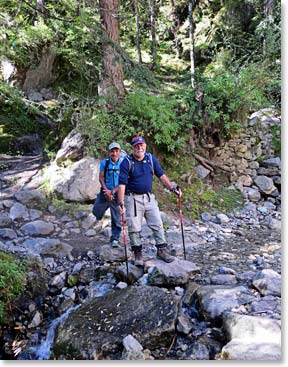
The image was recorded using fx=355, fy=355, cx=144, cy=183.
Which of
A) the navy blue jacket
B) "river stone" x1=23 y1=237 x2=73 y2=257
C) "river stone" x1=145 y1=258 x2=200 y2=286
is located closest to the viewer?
"river stone" x1=145 y1=258 x2=200 y2=286

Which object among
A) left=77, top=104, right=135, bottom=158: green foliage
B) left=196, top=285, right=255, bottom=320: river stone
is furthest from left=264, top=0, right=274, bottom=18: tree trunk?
left=196, top=285, right=255, bottom=320: river stone

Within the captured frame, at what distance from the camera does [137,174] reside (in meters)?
3.99

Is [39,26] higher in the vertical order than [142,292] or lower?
higher

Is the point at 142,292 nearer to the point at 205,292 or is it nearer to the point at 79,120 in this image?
the point at 205,292

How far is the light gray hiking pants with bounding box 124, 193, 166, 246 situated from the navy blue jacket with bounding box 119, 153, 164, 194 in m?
0.11

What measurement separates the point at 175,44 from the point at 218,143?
2.49m

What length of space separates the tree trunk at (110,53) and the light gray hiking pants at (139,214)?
2.72m

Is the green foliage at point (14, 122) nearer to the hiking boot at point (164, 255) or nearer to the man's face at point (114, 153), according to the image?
the man's face at point (114, 153)

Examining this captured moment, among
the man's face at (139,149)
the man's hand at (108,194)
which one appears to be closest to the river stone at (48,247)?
the man's hand at (108,194)

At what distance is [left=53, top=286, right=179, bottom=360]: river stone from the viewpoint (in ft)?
9.58

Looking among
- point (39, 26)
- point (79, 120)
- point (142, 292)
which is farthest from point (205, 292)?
point (39, 26)

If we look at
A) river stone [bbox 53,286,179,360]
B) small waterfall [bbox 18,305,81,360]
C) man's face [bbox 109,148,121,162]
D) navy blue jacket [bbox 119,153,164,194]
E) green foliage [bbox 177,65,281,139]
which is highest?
green foliage [bbox 177,65,281,139]

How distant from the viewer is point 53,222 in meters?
5.53

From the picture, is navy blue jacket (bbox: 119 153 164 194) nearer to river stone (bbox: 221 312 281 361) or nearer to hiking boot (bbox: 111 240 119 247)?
hiking boot (bbox: 111 240 119 247)
